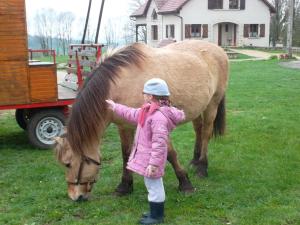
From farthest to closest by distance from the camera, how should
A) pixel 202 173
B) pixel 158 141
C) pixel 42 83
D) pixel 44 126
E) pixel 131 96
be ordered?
1. pixel 44 126
2. pixel 42 83
3. pixel 202 173
4. pixel 131 96
5. pixel 158 141

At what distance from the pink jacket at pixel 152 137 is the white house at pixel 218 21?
37.0m

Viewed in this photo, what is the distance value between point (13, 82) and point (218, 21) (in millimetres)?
37549

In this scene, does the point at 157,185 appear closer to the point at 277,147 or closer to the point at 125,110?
the point at 125,110

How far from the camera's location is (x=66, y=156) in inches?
155

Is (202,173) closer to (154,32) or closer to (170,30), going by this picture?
(170,30)

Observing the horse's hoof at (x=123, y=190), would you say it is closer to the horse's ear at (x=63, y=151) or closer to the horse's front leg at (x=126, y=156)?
the horse's front leg at (x=126, y=156)

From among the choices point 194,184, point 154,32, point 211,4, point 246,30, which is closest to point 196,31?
point 211,4

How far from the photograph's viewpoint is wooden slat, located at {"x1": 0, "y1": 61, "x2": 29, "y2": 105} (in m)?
5.79

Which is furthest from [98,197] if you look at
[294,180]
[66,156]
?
[294,180]

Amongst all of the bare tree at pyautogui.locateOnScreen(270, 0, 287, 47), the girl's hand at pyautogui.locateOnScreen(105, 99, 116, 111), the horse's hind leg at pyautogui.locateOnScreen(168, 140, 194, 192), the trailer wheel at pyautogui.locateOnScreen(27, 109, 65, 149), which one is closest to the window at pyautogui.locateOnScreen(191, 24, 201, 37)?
the bare tree at pyautogui.locateOnScreen(270, 0, 287, 47)

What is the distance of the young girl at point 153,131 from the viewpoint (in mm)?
3507

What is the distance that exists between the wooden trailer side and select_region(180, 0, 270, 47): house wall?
119 ft

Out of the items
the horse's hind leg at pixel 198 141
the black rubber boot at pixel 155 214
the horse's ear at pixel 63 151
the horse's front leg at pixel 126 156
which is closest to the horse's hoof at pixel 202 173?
the horse's hind leg at pixel 198 141

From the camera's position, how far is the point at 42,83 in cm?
606
